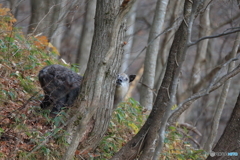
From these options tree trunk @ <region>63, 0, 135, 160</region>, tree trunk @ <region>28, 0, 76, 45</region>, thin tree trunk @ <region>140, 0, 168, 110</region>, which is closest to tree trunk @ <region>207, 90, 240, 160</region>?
tree trunk @ <region>63, 0, 135, 160</region>

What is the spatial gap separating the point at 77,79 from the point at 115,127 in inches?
54.4

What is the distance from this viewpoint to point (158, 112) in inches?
234

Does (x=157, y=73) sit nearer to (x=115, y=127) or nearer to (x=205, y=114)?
(x=205, y=114)

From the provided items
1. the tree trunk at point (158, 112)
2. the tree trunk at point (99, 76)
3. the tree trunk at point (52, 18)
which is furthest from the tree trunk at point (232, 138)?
the tree trunk at point (52, 18)

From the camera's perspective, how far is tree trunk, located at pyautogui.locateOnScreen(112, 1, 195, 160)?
19.0 feet

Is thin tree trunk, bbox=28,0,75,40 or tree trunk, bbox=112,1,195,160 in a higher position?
thin tree trunk, bbox=28,0,75,40

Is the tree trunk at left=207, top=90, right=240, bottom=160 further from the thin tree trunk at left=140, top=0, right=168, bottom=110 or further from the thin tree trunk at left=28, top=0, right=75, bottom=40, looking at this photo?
the thin tree trunk at left=140, top=0, right=168, bottom=110

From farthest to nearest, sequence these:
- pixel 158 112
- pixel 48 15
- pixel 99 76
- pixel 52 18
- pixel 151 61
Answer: pixel 52 18 → pixel 48 15 → pixel 151 61 → pixel 158 112 → pixel 99 76

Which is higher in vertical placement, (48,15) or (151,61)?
(48,15)

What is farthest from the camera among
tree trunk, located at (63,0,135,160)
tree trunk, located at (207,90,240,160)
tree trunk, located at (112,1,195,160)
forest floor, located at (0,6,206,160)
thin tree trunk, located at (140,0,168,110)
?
thin tree trunk, located at (140,0,168,110)

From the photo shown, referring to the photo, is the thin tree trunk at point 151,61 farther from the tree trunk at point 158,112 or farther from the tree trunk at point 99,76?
the tree trunk at point 158,112

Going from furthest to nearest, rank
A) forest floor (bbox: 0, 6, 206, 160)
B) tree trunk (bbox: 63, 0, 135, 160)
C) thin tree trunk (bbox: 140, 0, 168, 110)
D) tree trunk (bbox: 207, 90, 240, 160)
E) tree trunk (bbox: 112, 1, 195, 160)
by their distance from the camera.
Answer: thin tree trunk (bbox: 140, 0, 168, 110)
tree trunk (bbox: 63, 0, 135, 160)
tree trunk (bbox: 112, 1, 195, 160)
forest floor (bbox: 0, 6, 206, 160)
tree trunk (bbox: 207, 90, 240, 160)

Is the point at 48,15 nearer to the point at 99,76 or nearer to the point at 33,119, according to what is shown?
the point at 33,119

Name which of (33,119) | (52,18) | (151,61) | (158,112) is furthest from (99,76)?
(52,18)
